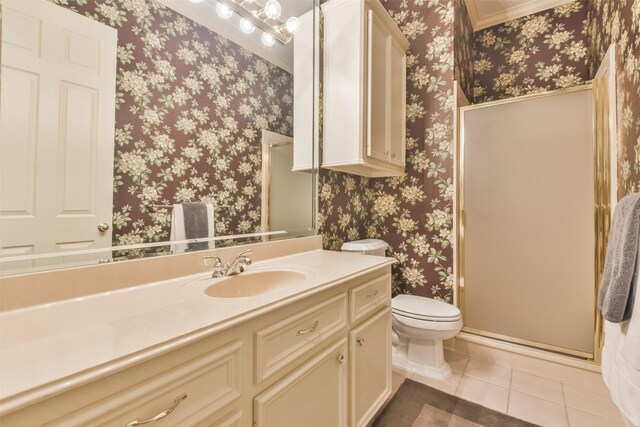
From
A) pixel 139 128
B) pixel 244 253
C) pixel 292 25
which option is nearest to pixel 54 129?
pixel 139 128

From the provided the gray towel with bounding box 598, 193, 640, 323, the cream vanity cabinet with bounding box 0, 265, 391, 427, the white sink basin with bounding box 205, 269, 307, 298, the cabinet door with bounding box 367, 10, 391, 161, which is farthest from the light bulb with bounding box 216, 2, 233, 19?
the gray towel with bounding box 598, 193, 640, 323

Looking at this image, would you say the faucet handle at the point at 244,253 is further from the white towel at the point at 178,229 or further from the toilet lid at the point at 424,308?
the toilet lid at the point at 424,308

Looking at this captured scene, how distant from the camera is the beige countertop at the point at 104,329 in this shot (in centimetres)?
45

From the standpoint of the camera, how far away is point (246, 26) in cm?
136

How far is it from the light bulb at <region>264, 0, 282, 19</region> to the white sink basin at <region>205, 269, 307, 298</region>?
129 centimetres

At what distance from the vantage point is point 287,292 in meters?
0.88

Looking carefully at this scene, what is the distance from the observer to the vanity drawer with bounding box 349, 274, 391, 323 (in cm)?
118

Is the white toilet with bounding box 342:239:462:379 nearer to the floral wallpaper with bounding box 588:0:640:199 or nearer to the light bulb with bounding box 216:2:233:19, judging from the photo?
the floral wallpaper with bounding box 588:0:640:199

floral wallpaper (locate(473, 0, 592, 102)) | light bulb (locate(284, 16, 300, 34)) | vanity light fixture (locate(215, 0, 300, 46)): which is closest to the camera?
vanity light fixture (locate(215, 0, 300, 46))

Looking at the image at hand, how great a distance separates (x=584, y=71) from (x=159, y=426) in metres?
3.40

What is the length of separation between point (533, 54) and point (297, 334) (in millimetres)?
3064

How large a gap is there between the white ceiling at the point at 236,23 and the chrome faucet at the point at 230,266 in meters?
0.99

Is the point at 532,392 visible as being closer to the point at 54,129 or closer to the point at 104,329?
the point at 104,329

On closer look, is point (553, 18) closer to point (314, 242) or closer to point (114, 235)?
point (314, 242)
